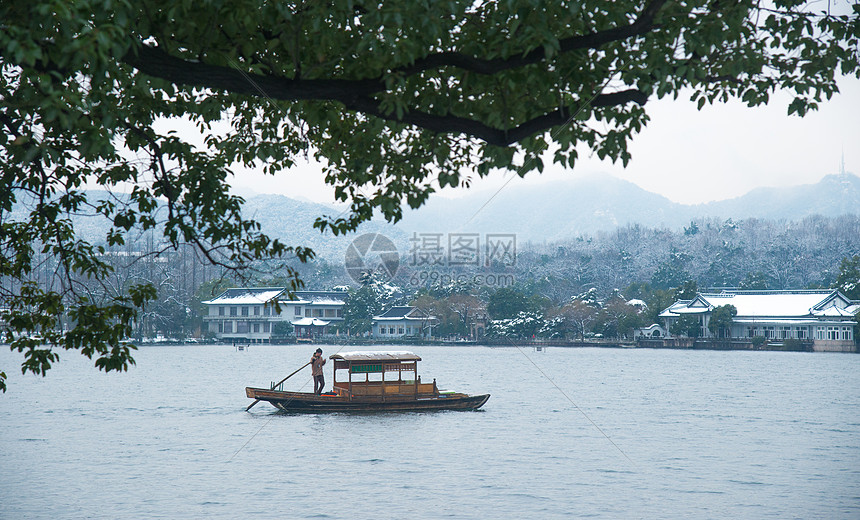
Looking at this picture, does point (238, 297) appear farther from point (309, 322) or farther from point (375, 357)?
point (375, 357)

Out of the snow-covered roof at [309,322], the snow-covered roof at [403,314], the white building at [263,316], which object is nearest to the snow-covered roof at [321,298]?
the white building at [263,316]

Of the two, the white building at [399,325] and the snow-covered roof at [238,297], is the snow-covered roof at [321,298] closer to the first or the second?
the snow-covered roof at [238,297]

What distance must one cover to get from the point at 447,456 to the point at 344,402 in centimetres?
722

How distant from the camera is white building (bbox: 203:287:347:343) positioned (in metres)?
98.6

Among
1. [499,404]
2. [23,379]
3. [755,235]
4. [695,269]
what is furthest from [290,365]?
[755,235]

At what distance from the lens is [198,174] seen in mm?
8672

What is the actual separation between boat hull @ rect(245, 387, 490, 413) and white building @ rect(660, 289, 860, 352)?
191ft

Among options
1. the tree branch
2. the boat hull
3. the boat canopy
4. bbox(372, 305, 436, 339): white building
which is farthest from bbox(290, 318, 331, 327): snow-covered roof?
the tree branch

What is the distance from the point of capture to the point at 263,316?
9762cm

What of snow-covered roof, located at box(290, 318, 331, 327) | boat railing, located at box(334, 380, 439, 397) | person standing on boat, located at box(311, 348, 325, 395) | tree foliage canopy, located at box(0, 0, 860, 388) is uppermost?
tree foliage canopy, located at box(0, 0, 860, 388)

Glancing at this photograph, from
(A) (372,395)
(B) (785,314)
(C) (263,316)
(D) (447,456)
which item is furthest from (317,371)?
(C) (263,316)

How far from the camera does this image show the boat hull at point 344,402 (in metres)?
28.1

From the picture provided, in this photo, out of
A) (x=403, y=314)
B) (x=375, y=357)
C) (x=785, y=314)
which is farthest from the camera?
(x=403, y=314)

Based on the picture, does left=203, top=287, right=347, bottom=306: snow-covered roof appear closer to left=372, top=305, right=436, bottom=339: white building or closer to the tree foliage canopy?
left=372, top=305, right=436, bottom=339: white building
